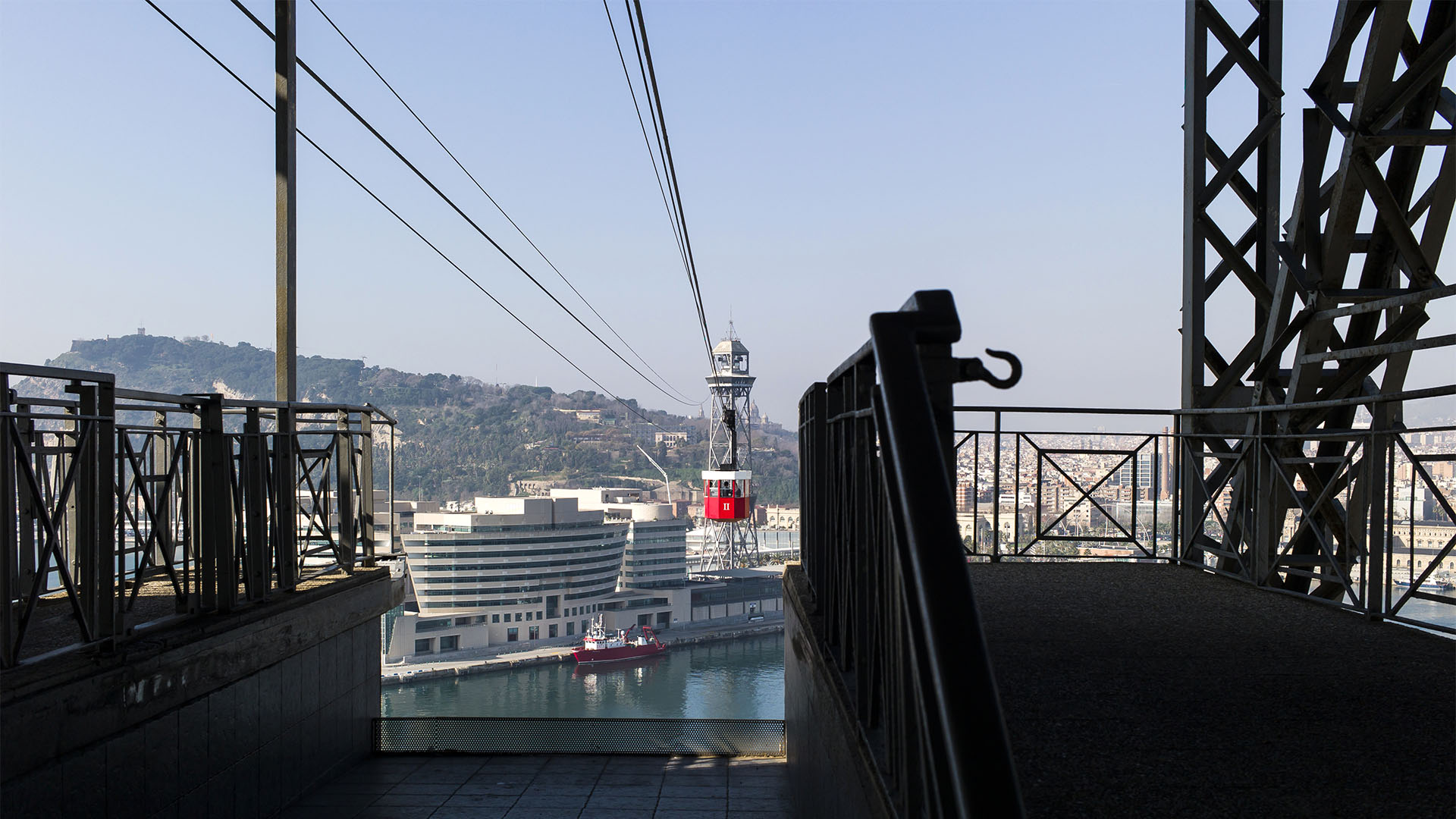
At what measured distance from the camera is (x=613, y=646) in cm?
3741

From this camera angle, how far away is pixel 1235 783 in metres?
1.82

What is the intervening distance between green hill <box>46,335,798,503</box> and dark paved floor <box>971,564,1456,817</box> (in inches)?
2331

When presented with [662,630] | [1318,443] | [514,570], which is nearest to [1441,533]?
[1318,443]

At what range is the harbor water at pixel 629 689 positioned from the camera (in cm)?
3053

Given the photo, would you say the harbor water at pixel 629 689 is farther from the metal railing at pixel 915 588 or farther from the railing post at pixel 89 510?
the metal railing at pixel 915 588

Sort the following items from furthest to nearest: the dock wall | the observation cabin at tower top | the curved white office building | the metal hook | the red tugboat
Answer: the observation cabin at tower top, the red tugboat, the curved white office building, the dock wall, the metal hook

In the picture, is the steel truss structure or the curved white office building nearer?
the steel truss structure

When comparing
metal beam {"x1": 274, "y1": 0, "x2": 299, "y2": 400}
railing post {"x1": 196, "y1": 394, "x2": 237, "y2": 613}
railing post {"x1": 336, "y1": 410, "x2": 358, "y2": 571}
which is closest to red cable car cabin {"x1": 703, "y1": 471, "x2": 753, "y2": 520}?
metal beam {"x1": 274, "y1": 0, "x2": 299, "y2": 400}

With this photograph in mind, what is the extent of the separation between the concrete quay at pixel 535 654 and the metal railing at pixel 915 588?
3190 cm

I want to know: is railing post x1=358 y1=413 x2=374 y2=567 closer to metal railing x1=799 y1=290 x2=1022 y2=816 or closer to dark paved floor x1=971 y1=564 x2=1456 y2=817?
dark paved floor x1=971 y1=564 x2=1456 y2=817

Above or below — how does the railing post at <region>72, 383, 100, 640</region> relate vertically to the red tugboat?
above

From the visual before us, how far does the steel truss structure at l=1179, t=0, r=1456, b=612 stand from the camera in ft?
12.4

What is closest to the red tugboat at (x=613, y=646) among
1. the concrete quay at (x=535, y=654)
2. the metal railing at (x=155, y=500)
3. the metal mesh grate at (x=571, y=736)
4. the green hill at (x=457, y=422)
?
the concrete quay at (x=535, y=654)

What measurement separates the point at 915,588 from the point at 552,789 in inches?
176
